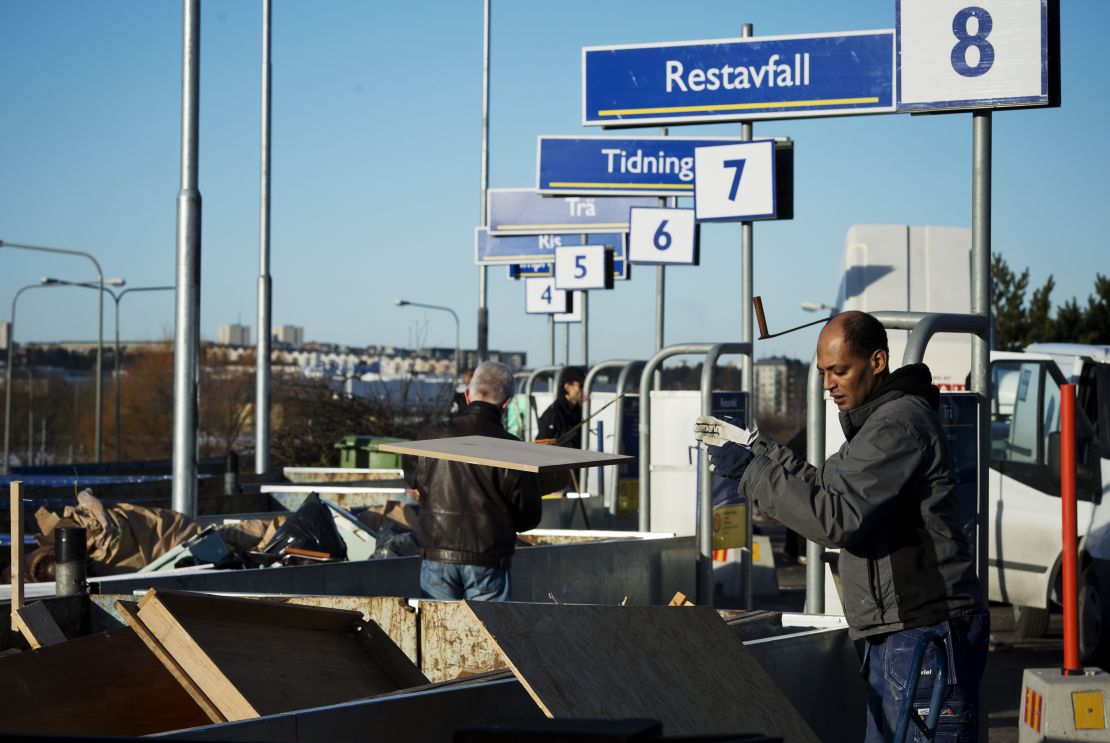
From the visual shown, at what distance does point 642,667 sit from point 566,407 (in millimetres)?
10228

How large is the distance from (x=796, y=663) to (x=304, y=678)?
1.90 metres

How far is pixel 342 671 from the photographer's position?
208 inches

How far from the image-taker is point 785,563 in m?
18.7

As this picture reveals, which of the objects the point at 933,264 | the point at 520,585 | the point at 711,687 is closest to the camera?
the point at 711,687

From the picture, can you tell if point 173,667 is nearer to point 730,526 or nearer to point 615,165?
point 730,526

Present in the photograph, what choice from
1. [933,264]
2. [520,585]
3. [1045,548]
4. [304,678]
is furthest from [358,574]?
[933,264]

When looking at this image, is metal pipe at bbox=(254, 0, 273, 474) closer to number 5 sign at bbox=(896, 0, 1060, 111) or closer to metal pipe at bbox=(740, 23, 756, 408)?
metal pipe at bbox=(740, 23, 756, 408)

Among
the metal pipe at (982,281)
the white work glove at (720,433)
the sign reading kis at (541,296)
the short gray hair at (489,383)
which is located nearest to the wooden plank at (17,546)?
the short gray hair at (489,383)

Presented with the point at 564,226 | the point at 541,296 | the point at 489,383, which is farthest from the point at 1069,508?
the point at 541,296

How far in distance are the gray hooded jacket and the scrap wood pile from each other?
0.60 metres

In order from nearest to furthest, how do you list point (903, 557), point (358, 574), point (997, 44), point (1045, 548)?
1. point (903, 557)
2. point (997, 44)
3. point (358, 574)
4. point (1045, 548)

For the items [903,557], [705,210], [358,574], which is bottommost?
[358,574]

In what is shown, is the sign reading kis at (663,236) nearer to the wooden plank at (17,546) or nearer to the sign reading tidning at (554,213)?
the sign reading tidning at (554,213)

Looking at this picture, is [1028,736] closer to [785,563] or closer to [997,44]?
[997,44]
